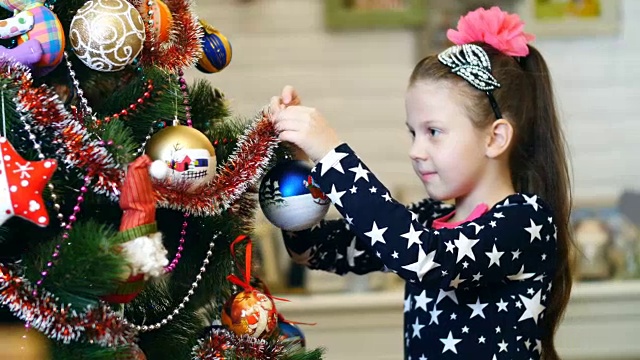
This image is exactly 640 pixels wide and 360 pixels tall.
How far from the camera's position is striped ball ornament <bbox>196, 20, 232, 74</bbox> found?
1135mm

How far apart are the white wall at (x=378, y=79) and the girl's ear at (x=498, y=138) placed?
1456 millimetres

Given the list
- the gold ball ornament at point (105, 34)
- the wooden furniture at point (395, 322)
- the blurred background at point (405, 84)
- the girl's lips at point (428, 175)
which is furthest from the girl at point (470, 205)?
the blurred background at point (405, 84)

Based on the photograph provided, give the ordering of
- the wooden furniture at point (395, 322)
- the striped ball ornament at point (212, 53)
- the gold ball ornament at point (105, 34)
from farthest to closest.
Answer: the wooden furniture at point (395, 322), the striped ball ornament at point (212, 53), the gold ball ornament at point (105, 34)

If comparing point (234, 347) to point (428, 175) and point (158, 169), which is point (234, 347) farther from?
point (428, 175)

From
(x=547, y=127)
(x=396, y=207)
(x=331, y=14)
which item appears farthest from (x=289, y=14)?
(x=396, y=207)

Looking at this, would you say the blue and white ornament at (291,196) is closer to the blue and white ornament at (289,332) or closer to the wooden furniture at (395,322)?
the blue and white ornament at (289,332)

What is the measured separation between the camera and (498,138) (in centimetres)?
137

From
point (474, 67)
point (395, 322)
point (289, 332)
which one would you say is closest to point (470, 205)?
point (474, 67)

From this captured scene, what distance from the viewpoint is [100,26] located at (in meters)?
0.91

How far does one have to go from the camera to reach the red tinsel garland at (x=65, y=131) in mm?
861

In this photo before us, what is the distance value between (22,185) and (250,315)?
0.34 m

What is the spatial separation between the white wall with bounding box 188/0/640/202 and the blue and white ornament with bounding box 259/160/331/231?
1.63 m

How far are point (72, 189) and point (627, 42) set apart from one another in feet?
7.96

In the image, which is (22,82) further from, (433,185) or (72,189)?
(433,185)
